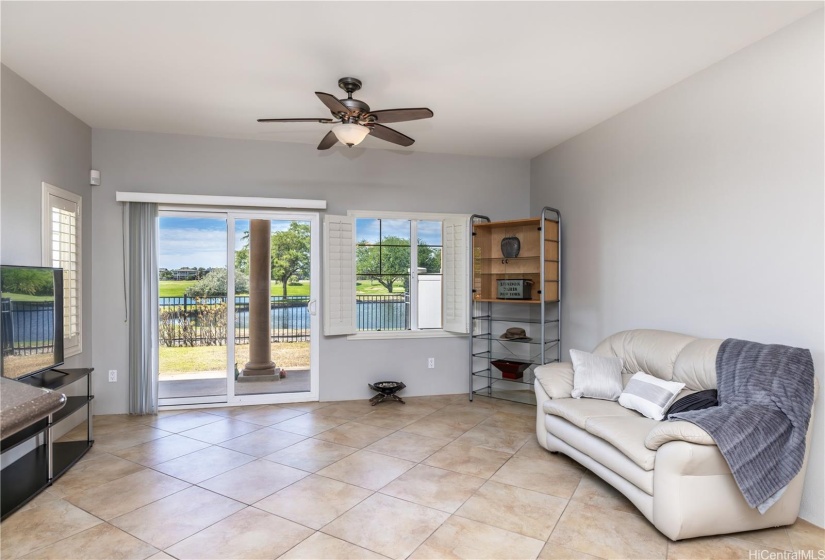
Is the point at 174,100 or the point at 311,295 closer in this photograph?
the point at 174,100

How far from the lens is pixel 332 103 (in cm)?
268

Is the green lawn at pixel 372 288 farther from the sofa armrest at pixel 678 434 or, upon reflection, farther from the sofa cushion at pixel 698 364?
the sofa armrest at pixel 678 434

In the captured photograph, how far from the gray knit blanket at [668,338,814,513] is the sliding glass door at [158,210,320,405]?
3.62 m

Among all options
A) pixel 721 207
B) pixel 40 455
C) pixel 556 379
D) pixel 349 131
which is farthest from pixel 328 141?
pixel 40 455

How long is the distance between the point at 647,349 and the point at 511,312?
2146 mm

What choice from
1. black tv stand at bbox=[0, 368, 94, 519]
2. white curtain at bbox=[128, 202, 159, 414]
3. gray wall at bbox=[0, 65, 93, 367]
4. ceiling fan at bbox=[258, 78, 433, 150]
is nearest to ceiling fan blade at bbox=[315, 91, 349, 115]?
ceiling fan at bbox=[258, 78, 433, 150]

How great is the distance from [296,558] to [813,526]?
2701 millimetres

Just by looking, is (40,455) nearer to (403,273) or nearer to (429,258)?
(403,273)

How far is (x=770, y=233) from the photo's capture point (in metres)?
2.63

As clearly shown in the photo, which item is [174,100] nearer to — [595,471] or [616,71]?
[616,71]

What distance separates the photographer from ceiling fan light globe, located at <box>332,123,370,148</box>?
291 centimetres

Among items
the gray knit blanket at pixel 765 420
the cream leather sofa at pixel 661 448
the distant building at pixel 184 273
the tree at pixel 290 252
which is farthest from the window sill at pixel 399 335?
the gray knit blanket at pixel 765 420

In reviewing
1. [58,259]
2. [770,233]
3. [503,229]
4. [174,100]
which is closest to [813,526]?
[770,233]

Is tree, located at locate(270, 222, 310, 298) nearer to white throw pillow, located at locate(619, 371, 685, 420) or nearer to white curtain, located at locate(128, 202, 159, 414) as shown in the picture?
white curtain, located at locate(128, 202, 159, 414)
